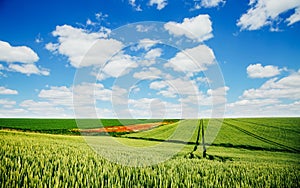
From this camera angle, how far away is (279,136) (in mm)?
29094

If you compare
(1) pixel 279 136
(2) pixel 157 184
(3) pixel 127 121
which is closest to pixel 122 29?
(2) pixel 157 184

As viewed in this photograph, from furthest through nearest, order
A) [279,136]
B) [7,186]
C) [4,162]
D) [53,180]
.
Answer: [279,136] → [4,162] → [53,180] → [7,186]

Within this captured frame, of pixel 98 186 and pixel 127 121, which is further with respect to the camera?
pixel 127 121

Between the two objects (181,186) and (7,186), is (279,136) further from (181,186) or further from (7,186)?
(7,186)

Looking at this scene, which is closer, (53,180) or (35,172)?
(53,180)

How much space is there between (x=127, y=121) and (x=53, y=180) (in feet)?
173

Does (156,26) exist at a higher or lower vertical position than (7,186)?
higher

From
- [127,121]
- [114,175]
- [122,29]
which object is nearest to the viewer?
[114,175]

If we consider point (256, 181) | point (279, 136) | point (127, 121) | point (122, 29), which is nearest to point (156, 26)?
point (122, 29)

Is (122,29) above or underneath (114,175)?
above

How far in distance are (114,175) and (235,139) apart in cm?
2408

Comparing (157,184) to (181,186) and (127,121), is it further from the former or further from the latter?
(127,121)

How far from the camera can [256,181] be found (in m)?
6.04

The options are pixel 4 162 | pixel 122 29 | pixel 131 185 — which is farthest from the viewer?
pixel 122 29
